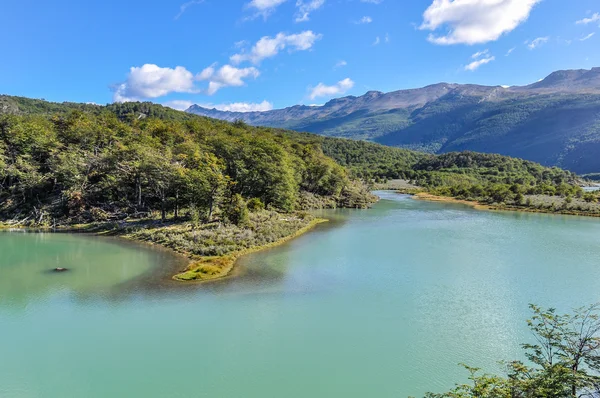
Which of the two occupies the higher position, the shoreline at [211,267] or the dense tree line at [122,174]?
the dense tree line at [122,174]

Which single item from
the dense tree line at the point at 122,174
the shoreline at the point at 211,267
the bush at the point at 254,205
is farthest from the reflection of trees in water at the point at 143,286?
the bush at the point at 254,205

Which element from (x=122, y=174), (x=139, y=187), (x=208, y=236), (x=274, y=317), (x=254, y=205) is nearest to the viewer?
(x=274, y=317)

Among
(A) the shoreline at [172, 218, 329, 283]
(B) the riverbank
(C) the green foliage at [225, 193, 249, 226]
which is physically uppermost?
(C) the green foliage at [225, 193, 249, 226]

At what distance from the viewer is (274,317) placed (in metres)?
16.6

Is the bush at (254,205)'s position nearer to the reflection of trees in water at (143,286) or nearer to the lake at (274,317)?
the lake at (274,317)

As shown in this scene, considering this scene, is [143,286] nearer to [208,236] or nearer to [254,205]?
[208,236]

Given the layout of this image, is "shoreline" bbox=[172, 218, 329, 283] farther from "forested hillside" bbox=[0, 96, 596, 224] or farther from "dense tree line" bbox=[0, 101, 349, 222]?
"dense tree line" bbox=[0, 101, 349, 222]

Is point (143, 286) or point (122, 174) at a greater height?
point (122, 174)

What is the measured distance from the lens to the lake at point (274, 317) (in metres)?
12.2

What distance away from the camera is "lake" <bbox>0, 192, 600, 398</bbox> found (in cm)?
1216

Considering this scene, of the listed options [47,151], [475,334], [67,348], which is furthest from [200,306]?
[47,151]

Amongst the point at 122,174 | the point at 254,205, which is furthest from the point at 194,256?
the point at 122,174

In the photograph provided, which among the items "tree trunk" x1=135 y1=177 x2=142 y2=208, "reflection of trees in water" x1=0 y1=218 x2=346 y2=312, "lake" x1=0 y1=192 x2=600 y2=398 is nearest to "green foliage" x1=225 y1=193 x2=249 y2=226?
"lake" x1=0 y1=192 x2=600 y2=398

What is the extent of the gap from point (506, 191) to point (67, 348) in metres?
78.2
